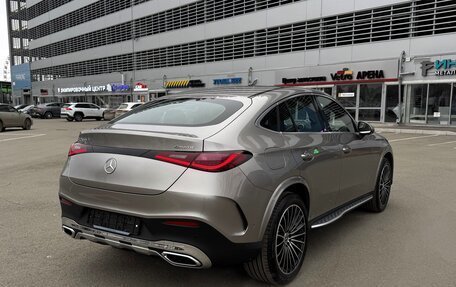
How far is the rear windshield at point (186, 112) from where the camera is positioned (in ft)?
10.8

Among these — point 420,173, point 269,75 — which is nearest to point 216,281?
point 420,173

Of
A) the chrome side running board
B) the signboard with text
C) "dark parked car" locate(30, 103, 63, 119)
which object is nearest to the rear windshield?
the chrome side running board

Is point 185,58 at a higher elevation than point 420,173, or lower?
higher

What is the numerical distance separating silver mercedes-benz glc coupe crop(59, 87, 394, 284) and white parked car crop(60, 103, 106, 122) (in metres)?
30.5

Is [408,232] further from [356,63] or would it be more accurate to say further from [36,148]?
[356,63]

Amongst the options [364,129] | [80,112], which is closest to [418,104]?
[364,129]

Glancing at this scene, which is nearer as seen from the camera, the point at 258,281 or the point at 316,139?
the point at 258,281

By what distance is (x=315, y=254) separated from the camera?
13.0 feet

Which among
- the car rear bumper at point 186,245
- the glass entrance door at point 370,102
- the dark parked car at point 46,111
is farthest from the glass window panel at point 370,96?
the dark parked car at point 46,111

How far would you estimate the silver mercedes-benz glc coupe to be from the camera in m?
2.79

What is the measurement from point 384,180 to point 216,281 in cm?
322

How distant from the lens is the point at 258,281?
11.0 ft

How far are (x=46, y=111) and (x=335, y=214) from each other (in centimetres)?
3863

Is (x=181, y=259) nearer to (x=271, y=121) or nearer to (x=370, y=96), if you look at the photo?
(x=271, y=121)
